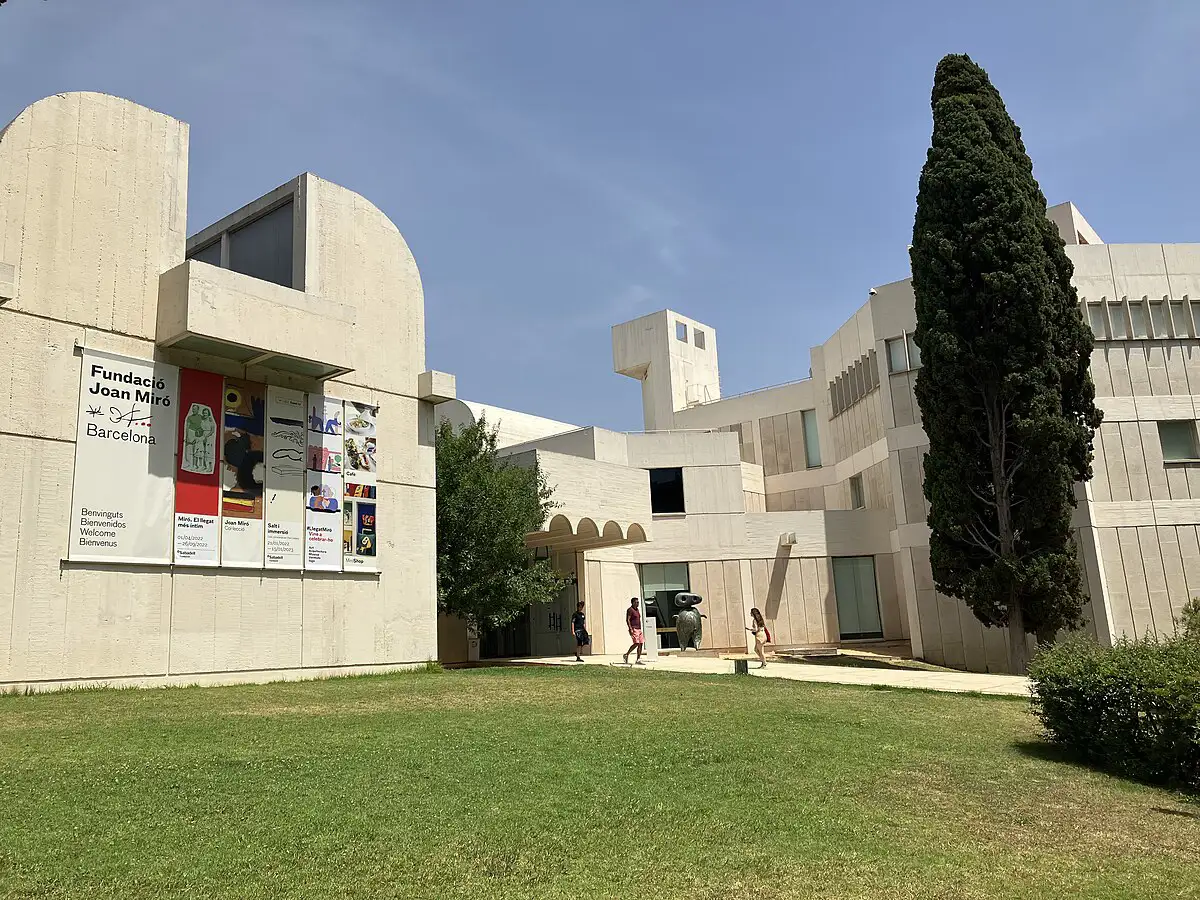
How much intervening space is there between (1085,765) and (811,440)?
3204cm

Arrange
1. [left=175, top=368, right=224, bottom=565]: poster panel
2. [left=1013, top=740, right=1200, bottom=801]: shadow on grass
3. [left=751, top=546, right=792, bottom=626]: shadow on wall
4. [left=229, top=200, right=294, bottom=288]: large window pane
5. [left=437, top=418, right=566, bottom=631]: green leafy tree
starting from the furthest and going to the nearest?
1. [left=751, top=546, right=792, bottom=626]: shadow on wall
2. [left=437, top=418, right=566, bottom=631]: green leafy tree
3. [left=229, top=200, right=294, bottom=288]: large window pane
4. [left=175, top=368, right=224, bottom=565]: poster panel
5. [left=1013, top=740, right=1200, bottom=801]: shadow on grass

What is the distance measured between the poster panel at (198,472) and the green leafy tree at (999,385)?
17525 millimetres

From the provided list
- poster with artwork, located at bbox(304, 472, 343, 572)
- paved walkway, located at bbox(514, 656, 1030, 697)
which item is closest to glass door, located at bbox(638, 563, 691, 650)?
paved walkway, located at bbox(514, 656, 1030, 697)

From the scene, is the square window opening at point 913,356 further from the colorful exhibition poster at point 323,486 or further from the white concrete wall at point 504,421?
the colorful exhibition poster at point 323,486

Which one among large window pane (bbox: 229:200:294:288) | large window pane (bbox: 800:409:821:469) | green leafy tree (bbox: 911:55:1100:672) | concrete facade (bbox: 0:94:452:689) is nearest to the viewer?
concrete facade (bbox: 0:94:452:689)

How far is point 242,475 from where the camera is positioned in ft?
56.3

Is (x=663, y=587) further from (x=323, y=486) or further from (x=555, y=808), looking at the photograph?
(x=555, y=808)

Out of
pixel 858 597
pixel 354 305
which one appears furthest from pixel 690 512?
pixel 354 305

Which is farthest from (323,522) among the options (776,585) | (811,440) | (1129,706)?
(811,440)

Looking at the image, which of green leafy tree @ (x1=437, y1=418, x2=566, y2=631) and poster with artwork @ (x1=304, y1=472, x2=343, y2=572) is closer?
poster with artwork @ (x1=304, y1=472, x2=343, y2=572)

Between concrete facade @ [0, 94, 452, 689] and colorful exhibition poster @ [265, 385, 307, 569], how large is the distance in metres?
0.35

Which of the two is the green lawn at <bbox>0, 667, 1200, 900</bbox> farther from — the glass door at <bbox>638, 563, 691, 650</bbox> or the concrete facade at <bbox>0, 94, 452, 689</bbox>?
the glass door at <bbox>638, 563, 691, 650</bbox>

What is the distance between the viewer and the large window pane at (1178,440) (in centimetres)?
2736

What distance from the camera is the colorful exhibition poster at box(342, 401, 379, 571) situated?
1897cm
